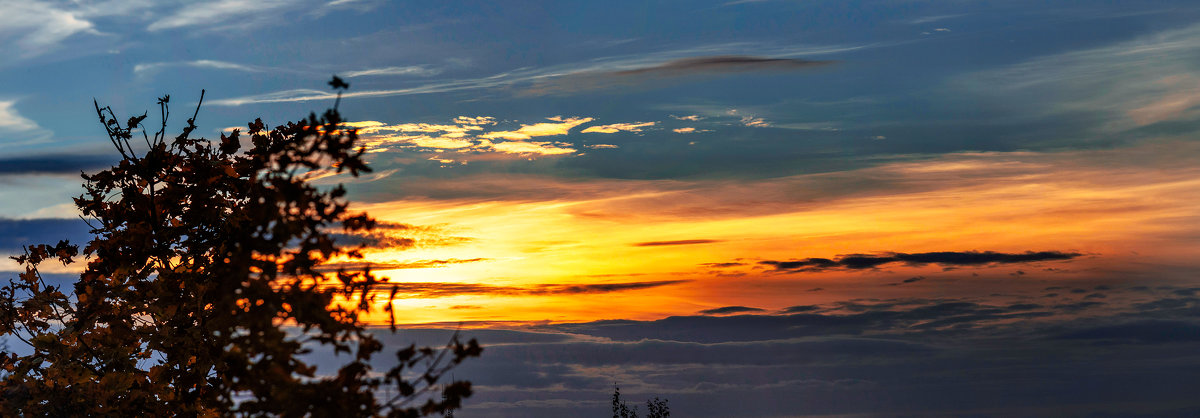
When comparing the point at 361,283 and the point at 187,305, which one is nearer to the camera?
the point at 361,283

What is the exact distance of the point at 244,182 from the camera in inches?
536

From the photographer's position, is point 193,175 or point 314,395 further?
point 193,175

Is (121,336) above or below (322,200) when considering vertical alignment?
below

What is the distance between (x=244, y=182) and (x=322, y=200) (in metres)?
6.62

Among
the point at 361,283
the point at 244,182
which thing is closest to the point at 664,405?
the point at 244,182

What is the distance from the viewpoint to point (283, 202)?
7.38m

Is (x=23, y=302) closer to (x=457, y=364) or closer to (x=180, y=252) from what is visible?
(x=180, y=252)

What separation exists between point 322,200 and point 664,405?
91.8ft

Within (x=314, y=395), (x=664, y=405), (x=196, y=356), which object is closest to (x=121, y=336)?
(x=196, y=356)

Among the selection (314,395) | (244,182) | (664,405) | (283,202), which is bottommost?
Result: (664,405)

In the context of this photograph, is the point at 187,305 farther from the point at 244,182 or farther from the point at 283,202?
the point at 283,202

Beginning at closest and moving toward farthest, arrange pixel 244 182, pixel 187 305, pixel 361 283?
pixel 361 283 < pixel 187 305 < pixel 244 182

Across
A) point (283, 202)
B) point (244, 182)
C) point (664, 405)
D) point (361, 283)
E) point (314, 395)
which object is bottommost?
point (664, 405)

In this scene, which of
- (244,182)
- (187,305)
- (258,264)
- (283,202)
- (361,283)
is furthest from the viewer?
(244,182)
